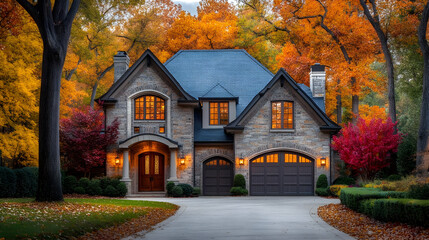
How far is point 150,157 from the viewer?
2983 centimetres

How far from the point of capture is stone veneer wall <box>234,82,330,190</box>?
28.3 m

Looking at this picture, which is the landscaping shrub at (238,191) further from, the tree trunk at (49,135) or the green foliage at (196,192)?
the tree trunk at (49,135)

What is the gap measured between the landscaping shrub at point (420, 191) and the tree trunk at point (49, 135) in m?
11.8

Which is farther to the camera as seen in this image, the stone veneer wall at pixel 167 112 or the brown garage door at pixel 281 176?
the stone veneer wall at pixel 167 112

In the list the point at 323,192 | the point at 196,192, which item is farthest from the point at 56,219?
the point at 323,192

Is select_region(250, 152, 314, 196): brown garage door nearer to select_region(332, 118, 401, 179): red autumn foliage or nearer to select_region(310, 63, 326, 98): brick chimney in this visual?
select_region(332, 118, 401, 179): red autumn foliage

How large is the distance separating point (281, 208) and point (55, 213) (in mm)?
8549

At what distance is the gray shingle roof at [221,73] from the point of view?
3108 cm

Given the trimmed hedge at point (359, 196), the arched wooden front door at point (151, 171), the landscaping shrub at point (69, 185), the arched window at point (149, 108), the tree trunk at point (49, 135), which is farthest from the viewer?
the arched wooden front door at point (151, 171)

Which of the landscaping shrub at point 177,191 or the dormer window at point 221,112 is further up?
the dormer window at point 221,112

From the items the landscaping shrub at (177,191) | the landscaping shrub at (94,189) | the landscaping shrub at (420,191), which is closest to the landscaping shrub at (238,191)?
the landscaping shrub at (177,191)

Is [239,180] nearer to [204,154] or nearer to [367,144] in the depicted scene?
[204,154]

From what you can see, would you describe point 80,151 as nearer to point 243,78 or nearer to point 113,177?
point 113,177

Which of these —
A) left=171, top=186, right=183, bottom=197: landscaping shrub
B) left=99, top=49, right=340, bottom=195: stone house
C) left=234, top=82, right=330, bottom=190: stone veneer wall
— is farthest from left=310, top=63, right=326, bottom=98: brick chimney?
left=171, top=186, right=183, bottom=197: landscaping shrub
